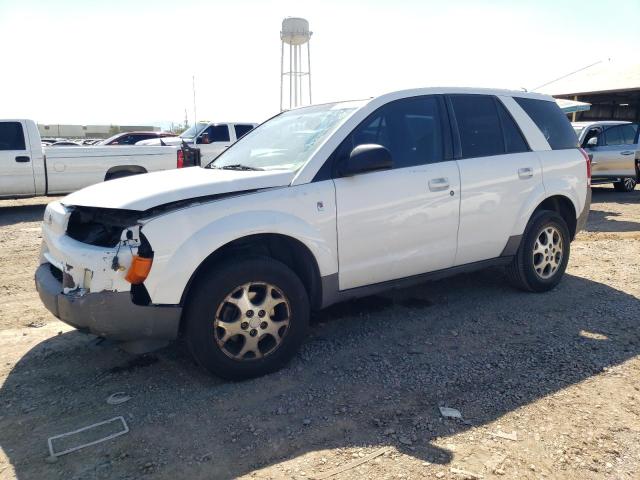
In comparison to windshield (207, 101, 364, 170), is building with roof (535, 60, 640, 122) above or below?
above

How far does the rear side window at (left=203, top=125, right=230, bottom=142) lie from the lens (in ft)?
49.5

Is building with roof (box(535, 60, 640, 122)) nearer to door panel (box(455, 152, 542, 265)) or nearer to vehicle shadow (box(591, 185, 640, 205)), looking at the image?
vehicle shadow (box(591, 185, 640, 205))

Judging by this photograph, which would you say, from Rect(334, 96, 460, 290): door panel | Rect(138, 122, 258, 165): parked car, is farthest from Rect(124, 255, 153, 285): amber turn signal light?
Rect(138, 122, 258, 165): parked car

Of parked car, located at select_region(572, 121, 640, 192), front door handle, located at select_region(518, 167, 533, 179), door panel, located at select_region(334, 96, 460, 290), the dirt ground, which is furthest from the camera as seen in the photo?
parked car, located at select_region(572, 121, 640, 192)

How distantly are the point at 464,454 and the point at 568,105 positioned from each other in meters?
15.9

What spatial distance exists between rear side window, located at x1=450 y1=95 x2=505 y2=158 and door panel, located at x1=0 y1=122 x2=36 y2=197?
925 centimetres

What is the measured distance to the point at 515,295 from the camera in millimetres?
5270

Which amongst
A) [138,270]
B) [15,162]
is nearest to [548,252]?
[138,270]

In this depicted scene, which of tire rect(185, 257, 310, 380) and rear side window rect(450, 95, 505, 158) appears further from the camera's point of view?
rear side window rect(450, 95, 505, 158)

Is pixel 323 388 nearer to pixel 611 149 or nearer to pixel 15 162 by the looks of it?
pixel 15 162

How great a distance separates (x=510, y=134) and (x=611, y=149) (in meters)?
9.87

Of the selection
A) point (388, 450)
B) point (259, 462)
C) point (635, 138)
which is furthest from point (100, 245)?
point (635, 138)

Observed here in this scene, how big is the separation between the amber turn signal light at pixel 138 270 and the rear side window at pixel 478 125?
109 inches

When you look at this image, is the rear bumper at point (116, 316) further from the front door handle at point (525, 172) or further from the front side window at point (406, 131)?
the front door handle at point (525, 172)
